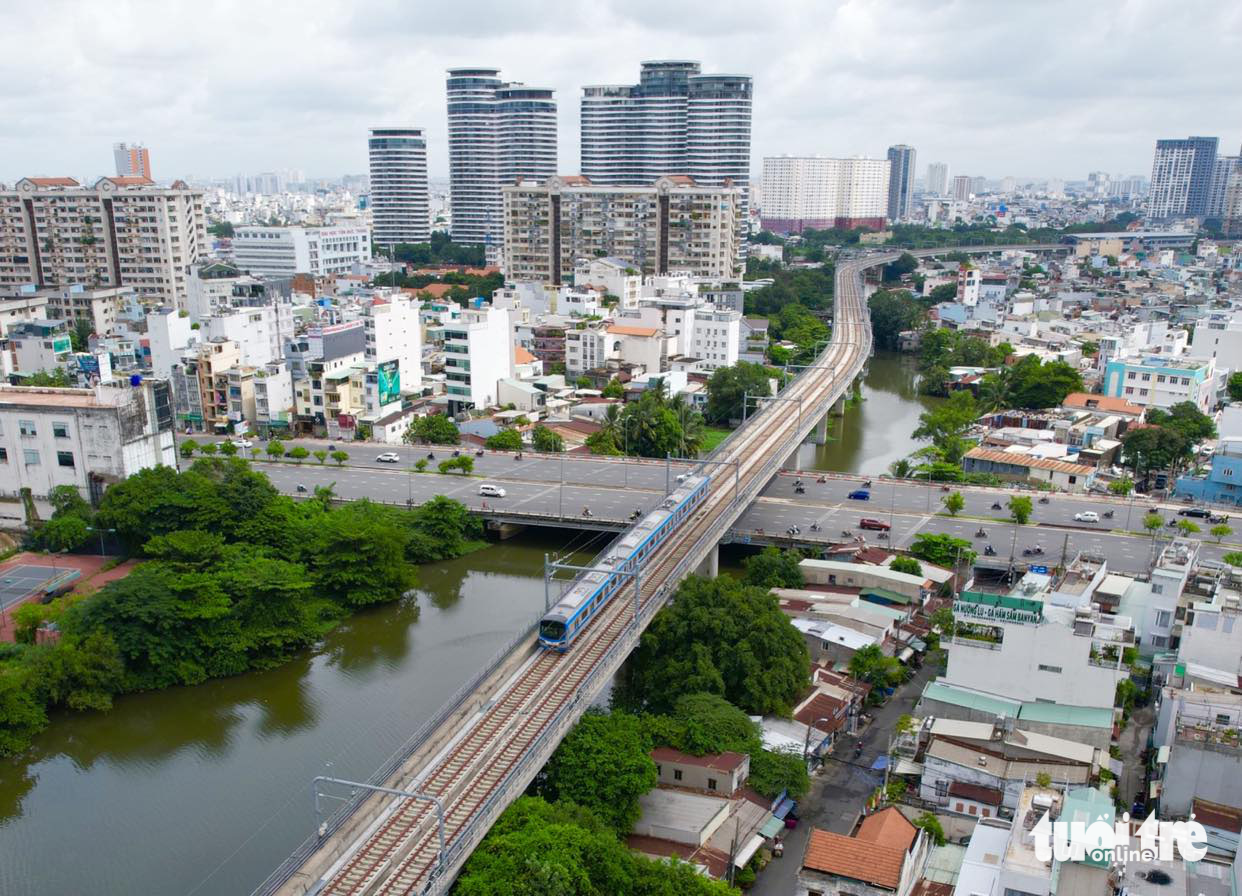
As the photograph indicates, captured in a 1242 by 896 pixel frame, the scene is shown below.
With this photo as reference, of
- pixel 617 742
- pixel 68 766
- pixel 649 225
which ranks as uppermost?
pixel 649 225

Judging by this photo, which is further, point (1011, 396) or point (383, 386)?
point (1011, 396)

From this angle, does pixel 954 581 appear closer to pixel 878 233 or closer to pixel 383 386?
pixel 383 386

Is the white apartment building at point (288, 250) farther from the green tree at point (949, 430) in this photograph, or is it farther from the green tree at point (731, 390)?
the green tree at point (949, 430)

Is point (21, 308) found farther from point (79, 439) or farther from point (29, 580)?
point (29, 580)

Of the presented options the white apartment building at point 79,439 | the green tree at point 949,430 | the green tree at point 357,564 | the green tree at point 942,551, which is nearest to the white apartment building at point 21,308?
the white apartment building at point 79,439

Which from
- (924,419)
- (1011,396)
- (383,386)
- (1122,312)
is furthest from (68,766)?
(1122,312)

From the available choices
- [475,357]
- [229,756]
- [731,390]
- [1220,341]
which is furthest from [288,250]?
[229,756]
